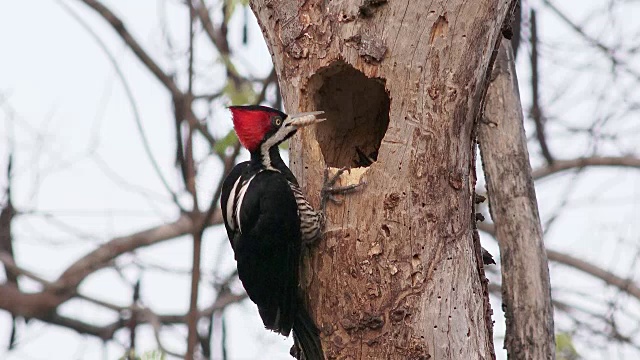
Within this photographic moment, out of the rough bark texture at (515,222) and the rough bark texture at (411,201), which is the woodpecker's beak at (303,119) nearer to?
the rough bark texture at (411,201)

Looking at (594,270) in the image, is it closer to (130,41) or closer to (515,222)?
(515,222)

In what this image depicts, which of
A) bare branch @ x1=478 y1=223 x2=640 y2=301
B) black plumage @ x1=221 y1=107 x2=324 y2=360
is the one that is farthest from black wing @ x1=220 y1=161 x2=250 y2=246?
bare branch @ x1=478 y1=223 x2=640 y2=301

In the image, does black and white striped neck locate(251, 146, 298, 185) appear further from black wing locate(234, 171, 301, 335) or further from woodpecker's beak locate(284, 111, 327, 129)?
woodpecker's beak locate(284, 111, 327, 129)

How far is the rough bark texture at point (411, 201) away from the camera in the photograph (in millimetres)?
3018

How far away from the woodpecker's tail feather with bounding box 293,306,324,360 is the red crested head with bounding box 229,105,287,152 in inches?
28.5

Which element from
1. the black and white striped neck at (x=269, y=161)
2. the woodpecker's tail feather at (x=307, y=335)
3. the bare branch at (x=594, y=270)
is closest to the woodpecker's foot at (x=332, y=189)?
the black and white striped neck at (x=269, y=161)

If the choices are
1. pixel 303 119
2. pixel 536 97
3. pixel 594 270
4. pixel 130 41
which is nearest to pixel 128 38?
pixel 130 41

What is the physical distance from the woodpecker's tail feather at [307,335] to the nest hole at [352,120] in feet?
2.35

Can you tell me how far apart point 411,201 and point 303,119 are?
52 centimetres

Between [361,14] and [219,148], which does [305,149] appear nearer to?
[361,14]

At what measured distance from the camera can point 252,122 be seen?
3.56 metres

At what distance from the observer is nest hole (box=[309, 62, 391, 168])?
3.63 meters

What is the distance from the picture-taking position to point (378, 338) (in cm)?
303

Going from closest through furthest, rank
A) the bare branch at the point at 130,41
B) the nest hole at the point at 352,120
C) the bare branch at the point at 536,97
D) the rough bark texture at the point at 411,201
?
the rough bark texture at the point at 411,201 → the nest hole at the point at 352,120 → the bare branch at the point at 536,97 → the bare branch at the point at 130,41
